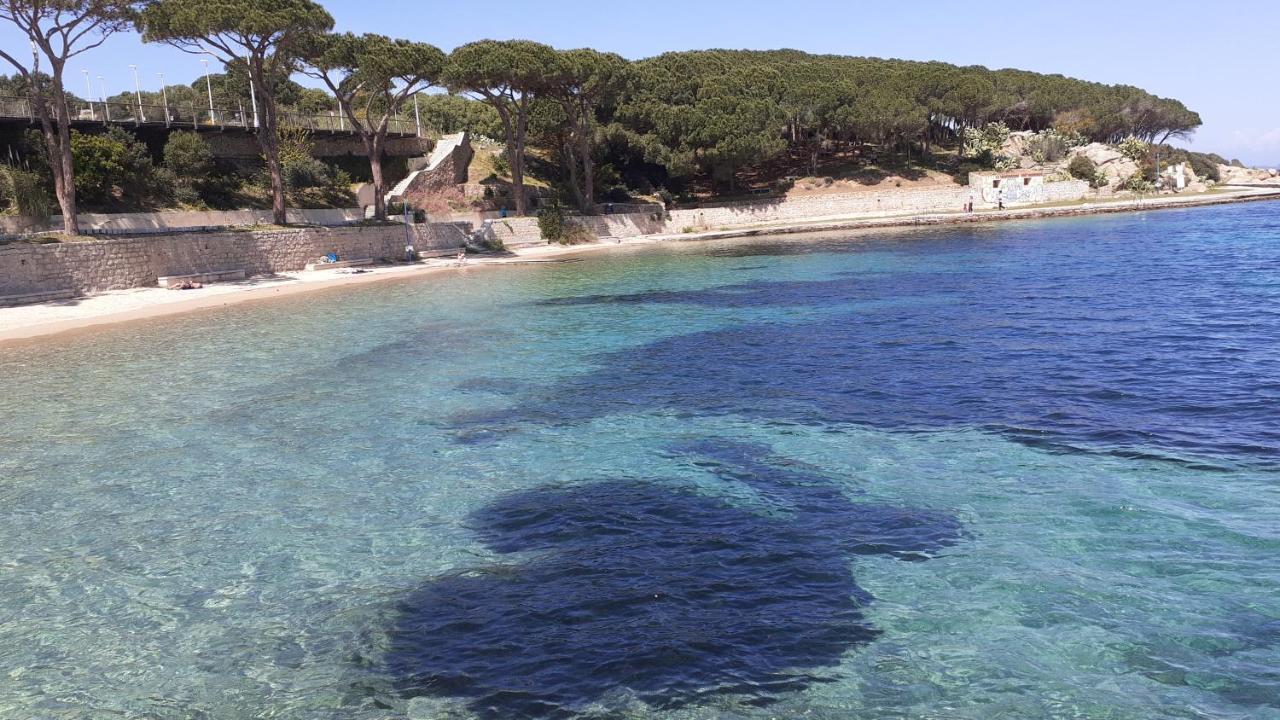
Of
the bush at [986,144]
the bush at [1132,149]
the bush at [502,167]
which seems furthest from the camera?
the bush at [1132,149]

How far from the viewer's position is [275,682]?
23.3ft

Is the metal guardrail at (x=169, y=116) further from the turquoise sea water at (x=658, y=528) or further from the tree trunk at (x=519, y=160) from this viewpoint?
the turquoise sea water at (x=658, y=528)

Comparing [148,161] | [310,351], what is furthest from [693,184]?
[310,351]

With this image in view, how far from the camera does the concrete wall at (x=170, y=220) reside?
34.7 m

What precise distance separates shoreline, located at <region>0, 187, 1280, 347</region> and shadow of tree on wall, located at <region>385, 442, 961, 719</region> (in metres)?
22.5

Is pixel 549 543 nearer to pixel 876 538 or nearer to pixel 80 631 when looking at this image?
pixel 876 538

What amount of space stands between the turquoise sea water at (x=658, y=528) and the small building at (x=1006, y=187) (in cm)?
5255

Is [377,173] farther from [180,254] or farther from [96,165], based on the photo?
[180,254]

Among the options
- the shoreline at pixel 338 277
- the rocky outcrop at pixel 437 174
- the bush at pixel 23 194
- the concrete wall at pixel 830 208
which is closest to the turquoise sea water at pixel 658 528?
the shoreline at pixel 338 277

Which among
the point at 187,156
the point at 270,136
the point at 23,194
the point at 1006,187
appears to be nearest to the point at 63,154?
the point at 23,194

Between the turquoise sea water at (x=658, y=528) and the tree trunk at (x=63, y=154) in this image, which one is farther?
the tree trunk at (x=63, y=154)

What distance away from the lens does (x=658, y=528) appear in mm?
9992

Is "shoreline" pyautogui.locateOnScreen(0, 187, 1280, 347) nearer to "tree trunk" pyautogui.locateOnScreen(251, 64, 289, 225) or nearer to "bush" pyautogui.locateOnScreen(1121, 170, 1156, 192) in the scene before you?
"bush" pyautogui.locateOnScreen(1121, 170, 1156, 192)

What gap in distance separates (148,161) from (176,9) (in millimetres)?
9902
